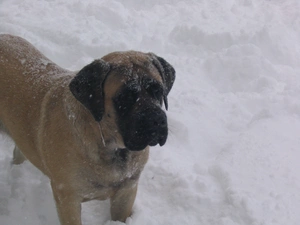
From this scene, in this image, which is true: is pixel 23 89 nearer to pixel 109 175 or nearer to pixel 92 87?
pixel 92 87

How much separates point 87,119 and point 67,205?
782 millimetres

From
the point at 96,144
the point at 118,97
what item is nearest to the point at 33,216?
the point at 96,144

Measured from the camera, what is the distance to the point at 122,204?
3617 mm

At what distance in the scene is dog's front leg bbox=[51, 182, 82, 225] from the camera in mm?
3139

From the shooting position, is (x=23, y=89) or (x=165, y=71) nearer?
(x=165, y=71)

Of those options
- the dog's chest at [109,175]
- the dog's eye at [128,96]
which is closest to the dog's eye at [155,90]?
the dog's eye at [128,96]

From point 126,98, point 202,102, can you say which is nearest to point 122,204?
point 126,98

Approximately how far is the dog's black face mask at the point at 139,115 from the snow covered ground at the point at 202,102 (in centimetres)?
128

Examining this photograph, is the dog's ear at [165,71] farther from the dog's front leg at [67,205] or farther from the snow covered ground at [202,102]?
the snow covered ground at [202,102]

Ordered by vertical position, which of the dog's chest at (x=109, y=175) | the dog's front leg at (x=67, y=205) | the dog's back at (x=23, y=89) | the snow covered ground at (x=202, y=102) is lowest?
the snow covered ground at (x=202, y=102)

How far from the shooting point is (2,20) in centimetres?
690

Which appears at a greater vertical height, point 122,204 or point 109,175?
point 109,175

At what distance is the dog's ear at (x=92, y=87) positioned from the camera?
276cm

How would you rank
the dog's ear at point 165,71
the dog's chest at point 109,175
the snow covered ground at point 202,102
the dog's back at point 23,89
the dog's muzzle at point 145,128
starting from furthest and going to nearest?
the snow covered ground at point 202,102 < the dog's back at point 23,89 < the dog's ear at point 165,71 < the dog's chest at point 109,175 < the dog's muzzle at point 145,128
